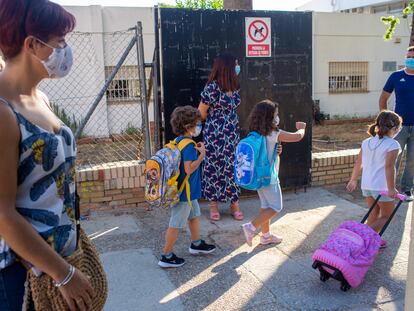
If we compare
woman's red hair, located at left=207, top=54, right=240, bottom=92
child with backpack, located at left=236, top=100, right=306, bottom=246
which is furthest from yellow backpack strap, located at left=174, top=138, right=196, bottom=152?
woman's red hair, located at left=207, top=54, right=240, bottom=92

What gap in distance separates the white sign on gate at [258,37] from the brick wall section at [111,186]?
1.98 meters

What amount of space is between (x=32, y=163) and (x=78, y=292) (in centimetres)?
48

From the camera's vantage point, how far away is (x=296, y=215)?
17.0 ft

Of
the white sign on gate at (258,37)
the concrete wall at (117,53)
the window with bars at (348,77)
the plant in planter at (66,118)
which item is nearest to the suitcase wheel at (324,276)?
the white sign on gate at (258,37)

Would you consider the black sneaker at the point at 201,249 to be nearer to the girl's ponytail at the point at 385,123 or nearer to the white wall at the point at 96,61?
the girl's ponytail at the point at 385,123

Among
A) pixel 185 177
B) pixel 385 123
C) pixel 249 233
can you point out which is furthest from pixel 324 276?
pixel 385 123

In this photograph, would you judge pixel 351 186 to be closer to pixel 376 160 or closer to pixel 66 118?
pixel 376 160

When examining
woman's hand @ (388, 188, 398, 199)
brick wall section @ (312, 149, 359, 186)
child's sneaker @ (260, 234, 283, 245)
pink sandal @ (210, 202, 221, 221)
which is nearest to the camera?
woman's hand @ (388, 188, 398, 199)

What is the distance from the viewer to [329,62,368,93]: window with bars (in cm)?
1513

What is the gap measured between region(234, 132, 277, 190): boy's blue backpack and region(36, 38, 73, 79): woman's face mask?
8.06 feet

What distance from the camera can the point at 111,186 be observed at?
530 centimetres

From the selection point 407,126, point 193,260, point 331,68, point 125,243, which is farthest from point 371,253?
point 331,68

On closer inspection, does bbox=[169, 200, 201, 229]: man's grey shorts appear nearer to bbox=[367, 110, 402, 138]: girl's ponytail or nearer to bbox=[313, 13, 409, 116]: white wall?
bbox=[367, 110, 402, 138]: girl's ponytail

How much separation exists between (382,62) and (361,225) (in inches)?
545
